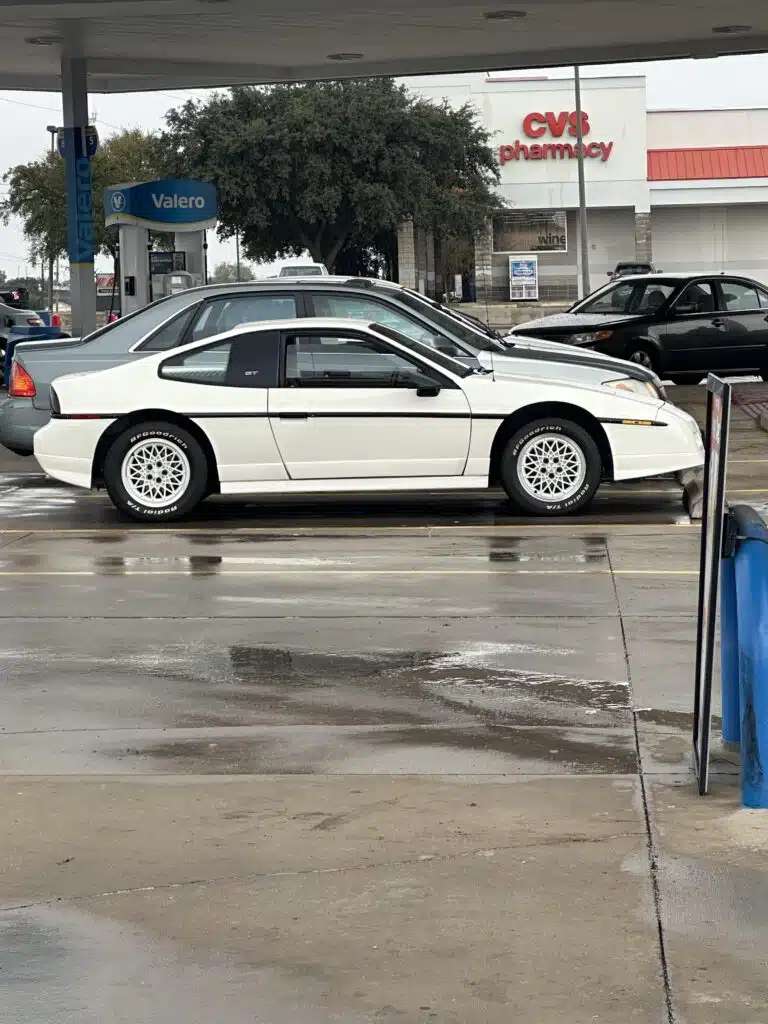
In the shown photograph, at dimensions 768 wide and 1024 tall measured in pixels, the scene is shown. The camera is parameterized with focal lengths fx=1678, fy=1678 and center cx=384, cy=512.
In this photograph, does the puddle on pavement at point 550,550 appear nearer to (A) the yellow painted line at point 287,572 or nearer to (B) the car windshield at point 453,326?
(A) the yellow painted line at point 287,572

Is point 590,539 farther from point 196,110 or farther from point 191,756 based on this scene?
point 196,110

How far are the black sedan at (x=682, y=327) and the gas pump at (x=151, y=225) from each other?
7.24 metres

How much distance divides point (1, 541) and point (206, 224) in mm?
18336

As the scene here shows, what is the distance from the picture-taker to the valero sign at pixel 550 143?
6322 centimetres

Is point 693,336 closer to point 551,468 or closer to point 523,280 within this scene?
point 551,468

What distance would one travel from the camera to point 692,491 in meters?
13.1

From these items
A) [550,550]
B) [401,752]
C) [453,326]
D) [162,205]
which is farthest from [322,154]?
[401,752]

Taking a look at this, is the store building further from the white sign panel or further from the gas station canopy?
the gas station canopy

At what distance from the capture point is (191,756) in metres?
6.45

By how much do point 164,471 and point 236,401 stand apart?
2.57ft

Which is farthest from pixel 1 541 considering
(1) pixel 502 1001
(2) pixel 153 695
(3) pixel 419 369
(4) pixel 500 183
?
(4) pixel 500 183

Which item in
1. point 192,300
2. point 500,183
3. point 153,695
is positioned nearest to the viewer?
point 153,695

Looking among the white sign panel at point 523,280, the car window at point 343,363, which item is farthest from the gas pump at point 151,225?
the white sign panel at point 523,280

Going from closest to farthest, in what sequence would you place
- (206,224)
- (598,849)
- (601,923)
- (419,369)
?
(601,923)
(598,849)
(419,369)
(206,224)
